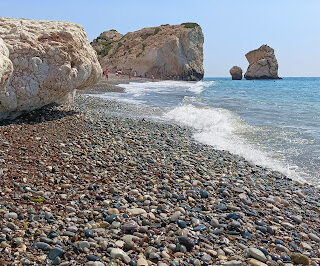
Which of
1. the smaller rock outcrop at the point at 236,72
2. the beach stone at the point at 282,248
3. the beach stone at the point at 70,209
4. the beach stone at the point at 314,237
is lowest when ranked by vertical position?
the beach stone at the point at 314,237

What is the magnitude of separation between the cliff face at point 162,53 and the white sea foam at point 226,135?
58.9 m

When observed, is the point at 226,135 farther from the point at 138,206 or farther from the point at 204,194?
the point at 138,206

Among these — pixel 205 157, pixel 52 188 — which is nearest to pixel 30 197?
pixel 52 188

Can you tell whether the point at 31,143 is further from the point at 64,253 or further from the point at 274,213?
the point at 274,213

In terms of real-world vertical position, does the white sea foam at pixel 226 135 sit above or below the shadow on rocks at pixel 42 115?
below

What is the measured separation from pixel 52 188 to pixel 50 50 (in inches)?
208

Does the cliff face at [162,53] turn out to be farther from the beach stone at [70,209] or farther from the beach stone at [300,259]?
the beach stone at [300,259]

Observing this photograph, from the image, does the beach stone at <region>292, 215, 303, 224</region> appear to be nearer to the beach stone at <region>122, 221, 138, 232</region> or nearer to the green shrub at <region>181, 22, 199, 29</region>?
the beach stone at <region>122, 221, 138, 232</region>

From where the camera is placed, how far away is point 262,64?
109938 millimetres

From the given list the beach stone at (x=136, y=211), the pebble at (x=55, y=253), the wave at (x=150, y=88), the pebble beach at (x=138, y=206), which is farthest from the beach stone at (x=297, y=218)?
the wave at (x=150, y=88)

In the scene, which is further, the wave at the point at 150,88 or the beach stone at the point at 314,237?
the wave at the point at 150,88

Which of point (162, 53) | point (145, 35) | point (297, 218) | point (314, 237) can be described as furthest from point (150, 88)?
point (145, 35)

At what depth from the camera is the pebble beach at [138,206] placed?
3.92 m

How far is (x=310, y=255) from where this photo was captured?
4.51 m
